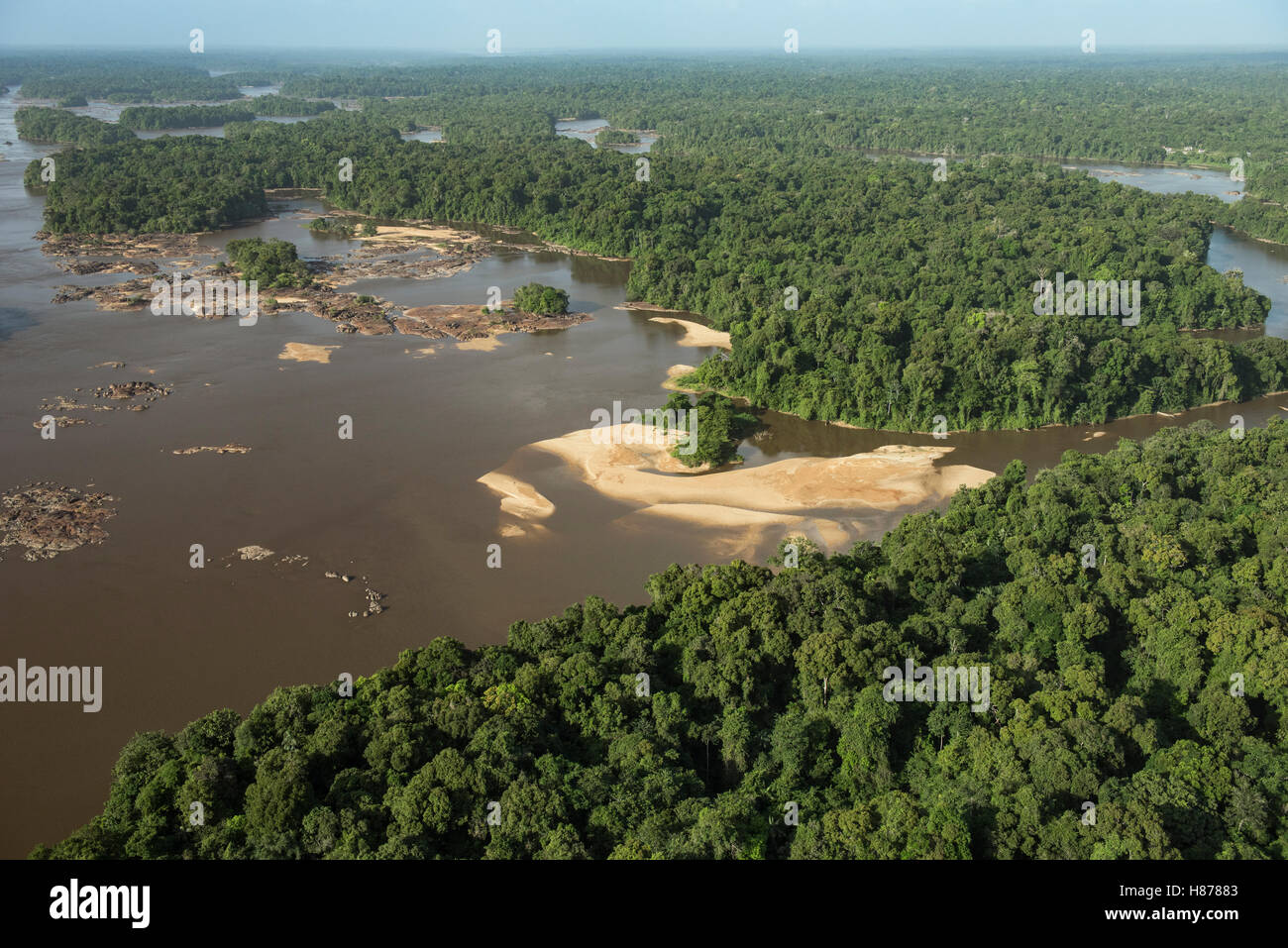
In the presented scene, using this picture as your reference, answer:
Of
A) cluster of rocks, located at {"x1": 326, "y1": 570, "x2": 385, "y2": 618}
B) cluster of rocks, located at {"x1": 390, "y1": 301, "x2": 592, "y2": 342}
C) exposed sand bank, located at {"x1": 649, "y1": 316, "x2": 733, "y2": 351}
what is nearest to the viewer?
cluster of rocks, located at {"x1": 326, "y1": 570, "x2": 385, "y2": 618}

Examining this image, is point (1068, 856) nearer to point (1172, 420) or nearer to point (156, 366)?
point (1172, 420)

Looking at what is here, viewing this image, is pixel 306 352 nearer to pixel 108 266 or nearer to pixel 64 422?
pixel 64 422

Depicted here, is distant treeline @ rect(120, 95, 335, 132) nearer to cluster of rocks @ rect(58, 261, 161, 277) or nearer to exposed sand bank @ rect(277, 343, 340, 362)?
cluster of rocks @ rect(58, 261, 161, 277)

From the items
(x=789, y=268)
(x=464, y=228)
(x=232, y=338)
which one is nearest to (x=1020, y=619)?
(x=789, y=268)

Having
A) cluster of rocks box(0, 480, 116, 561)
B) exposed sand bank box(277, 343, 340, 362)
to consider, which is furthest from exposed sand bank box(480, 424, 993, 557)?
exposed sand bank box(277, 343, 340, 362)

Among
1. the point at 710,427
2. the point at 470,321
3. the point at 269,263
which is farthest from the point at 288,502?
the point at 269,263

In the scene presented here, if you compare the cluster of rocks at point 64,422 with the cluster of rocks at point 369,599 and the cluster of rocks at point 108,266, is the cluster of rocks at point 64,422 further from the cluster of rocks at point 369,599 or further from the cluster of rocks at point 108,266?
the cluster of rocks at point 108,266
